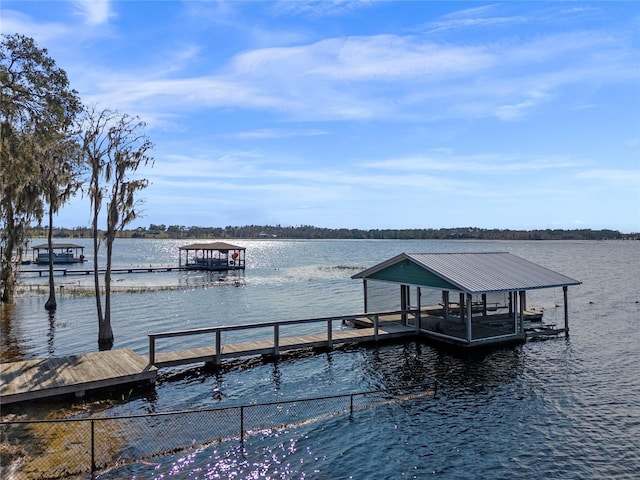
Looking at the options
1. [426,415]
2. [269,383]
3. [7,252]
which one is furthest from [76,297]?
[426,415]

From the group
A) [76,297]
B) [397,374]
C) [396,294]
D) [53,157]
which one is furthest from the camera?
[76,297]

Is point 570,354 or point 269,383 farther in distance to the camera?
point 570,354

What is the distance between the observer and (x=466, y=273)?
22297 millimetres

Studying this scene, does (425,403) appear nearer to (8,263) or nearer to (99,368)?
(99,368)

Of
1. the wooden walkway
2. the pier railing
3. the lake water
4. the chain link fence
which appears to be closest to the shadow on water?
the lake water

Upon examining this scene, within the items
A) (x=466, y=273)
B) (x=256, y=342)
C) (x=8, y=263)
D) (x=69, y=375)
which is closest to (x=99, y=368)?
(x=69, y=375)

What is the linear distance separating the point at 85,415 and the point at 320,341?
32.9ft

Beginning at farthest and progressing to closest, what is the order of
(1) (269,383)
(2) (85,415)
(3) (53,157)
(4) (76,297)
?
1. (4) (76,297)
2. (3) (53,157)
3. (1) (269,383)
4. (2) (85,415)

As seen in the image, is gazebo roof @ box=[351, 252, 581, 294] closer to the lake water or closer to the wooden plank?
the lake water

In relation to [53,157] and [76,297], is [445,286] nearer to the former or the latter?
[53,157]

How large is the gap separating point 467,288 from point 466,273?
7.78 ft

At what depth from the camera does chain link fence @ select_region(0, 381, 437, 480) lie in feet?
31.2

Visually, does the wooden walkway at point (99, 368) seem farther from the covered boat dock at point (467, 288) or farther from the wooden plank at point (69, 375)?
the covered boat dock at point (467, 288)

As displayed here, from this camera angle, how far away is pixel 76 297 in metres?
38.1
